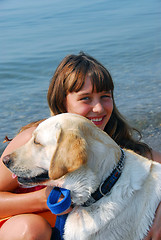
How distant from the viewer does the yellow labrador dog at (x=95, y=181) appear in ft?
7.81

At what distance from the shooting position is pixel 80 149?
7.27ft

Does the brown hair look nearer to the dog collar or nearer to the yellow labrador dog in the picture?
the yellow labrador dog

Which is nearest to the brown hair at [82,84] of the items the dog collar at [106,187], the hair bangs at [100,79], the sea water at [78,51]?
the hair bangs at [100,79]

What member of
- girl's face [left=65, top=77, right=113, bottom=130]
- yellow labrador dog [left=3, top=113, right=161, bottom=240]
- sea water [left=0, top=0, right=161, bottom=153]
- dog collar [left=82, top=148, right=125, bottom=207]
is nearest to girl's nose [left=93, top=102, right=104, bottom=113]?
girl's face [left=65, top=77, right=113, bottom=130]

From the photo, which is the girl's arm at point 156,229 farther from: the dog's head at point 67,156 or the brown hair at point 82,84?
the brown hair at point 82,84

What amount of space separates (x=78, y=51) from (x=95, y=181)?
9923mm

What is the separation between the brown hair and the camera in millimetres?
3418

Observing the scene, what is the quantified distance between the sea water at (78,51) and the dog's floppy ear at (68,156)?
3368 millimetres

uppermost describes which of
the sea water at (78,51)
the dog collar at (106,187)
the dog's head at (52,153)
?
the dog's head at (52,153)

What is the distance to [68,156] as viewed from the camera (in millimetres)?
2225

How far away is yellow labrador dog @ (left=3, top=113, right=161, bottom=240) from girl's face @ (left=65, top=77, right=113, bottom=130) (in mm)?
877

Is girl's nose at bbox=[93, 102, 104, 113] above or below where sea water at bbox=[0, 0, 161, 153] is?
above

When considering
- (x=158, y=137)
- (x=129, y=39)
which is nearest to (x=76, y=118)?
(x=158, y=137)

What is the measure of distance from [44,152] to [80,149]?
36 cm
